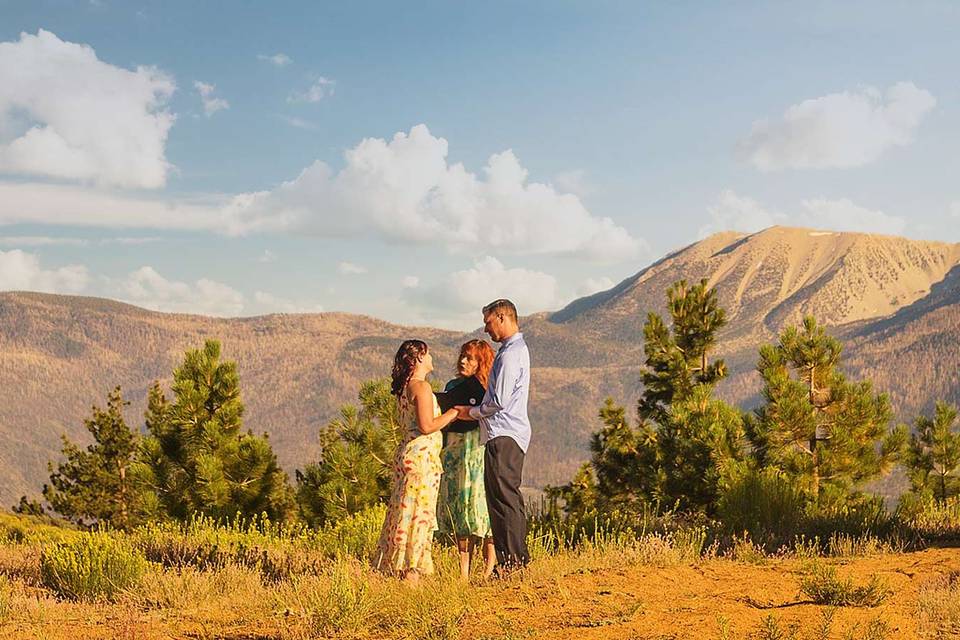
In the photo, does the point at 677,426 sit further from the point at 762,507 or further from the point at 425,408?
the point at 425,408

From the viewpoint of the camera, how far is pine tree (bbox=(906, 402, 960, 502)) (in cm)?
2134

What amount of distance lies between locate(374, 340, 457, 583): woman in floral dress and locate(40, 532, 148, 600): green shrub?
2058 millimetres

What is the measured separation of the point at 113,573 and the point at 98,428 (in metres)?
41.4

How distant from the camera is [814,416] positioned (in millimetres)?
18672

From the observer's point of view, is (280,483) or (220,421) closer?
(220,421)

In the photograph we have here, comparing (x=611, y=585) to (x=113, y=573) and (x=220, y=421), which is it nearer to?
(x=113, y=573)

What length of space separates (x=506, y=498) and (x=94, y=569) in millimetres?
3424

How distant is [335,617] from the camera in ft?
19.5

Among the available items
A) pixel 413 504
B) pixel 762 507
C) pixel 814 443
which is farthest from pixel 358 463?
pixel 413 504

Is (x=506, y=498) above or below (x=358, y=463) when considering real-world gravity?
above

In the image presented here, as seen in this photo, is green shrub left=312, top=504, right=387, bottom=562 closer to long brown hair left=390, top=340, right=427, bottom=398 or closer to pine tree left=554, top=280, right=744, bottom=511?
long brown hair left=390, top=340, right=427, bottom=398

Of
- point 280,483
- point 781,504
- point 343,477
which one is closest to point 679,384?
point 343,477

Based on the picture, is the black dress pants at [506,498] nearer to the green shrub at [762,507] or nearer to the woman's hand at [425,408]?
the woman's hand at [425,408]

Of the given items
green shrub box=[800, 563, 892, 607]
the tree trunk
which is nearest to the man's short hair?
green shrub box=[800, 563, 892, 607]
